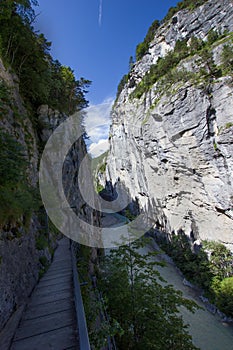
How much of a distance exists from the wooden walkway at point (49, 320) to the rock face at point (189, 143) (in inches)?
613

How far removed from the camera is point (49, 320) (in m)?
2.16

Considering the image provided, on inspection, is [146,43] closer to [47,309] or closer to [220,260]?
[220,260]

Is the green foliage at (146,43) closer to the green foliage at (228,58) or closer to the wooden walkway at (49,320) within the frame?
the green foliage at (228,58)

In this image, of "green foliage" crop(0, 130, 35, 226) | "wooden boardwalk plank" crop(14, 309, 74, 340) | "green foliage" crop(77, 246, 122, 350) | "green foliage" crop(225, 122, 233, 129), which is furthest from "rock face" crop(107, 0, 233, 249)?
"green foliage" crop(0, 130, 35, 226)

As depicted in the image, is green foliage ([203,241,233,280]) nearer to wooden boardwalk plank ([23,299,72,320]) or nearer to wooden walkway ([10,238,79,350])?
wooden walkway ([10,238,79,350])

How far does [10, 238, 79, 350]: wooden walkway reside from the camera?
180cm

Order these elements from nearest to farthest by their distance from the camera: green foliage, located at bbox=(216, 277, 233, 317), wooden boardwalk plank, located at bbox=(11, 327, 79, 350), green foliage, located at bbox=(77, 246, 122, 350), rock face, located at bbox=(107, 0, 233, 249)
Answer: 1. wooden boardwalk plank, located at bbox=(11, 327, 79, 350)
2. green foliage, located at bbox=(77, 246, 122, 350)
3. green foliage, located at bbox=(216, 277, 233, 317)
4. rock face, located at bbox=(107, 0, 233, 249)

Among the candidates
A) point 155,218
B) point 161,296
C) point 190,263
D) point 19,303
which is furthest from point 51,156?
point 155,218

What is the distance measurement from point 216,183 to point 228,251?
240 inches

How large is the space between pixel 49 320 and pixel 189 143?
17579 mm

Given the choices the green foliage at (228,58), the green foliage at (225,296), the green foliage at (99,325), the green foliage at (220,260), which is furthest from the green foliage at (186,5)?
the green foliage at (99,325)

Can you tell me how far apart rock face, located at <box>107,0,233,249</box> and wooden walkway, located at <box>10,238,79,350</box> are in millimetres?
15566

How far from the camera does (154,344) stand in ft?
12.9

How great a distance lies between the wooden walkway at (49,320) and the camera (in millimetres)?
1796
